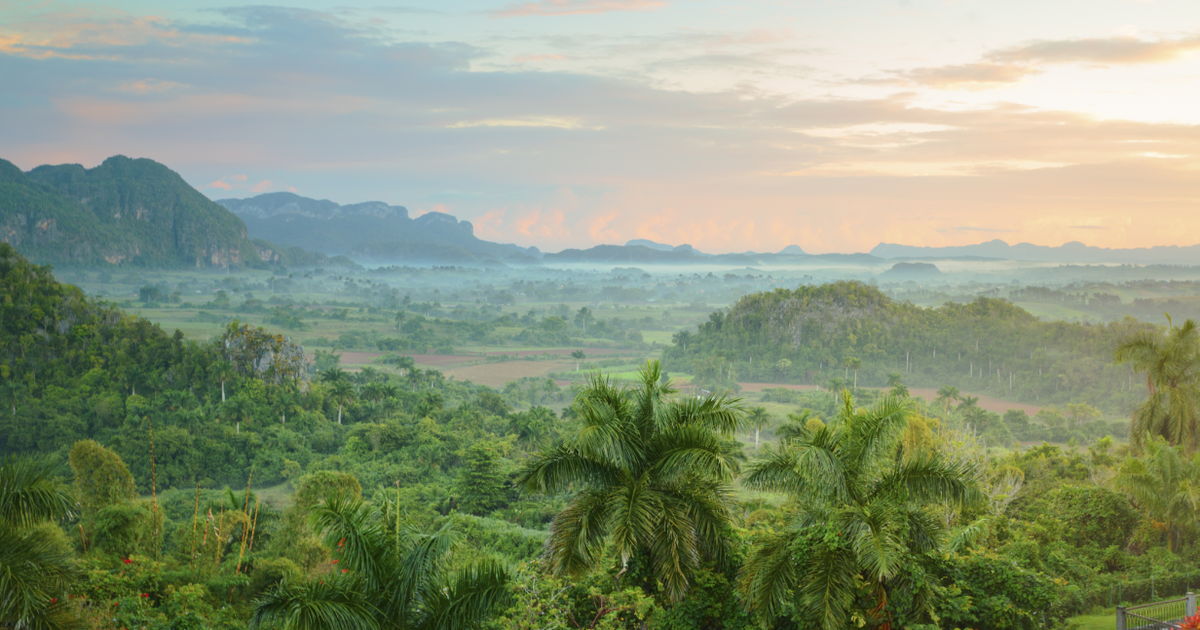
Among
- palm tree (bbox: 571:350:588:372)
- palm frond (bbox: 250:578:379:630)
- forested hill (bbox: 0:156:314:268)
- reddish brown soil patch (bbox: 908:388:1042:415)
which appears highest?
forested hill (bbox: 0:156:314:268)

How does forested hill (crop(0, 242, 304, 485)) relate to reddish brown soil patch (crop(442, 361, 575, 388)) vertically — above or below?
above

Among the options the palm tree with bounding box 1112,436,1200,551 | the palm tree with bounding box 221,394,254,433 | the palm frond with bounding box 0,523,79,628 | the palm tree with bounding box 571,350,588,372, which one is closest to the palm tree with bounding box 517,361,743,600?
the palm frond with bounding box 0,523,79,628

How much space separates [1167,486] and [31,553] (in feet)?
75.5

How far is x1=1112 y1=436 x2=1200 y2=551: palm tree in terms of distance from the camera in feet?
59.4

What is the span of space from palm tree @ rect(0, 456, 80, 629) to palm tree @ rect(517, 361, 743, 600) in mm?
6185

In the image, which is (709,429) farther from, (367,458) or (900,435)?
(367,458)

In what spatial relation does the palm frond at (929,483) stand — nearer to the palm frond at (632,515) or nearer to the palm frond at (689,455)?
the palm frond at (689,455)

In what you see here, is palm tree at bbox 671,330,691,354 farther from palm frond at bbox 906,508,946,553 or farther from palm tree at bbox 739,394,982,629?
palm tree at bbox 739,394,982,629

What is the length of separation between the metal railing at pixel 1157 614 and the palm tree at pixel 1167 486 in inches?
213

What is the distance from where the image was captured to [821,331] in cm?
9850

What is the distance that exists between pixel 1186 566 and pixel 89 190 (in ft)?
668

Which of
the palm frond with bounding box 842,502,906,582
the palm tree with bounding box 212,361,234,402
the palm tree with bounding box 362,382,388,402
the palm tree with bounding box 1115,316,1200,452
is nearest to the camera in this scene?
the palm frond with bounding box 842,502,906,582

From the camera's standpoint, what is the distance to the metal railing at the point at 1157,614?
1109cm

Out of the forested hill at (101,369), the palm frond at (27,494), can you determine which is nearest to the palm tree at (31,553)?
the palm frond at (27,494)
